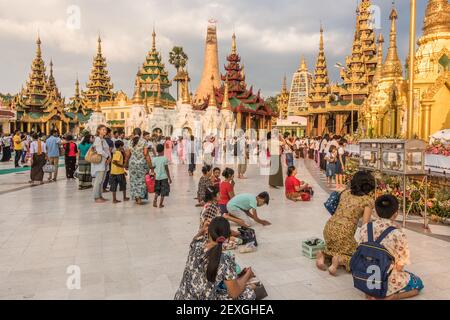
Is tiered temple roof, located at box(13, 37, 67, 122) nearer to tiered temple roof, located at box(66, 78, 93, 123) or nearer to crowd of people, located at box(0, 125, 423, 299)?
tiered temple roof, located at box(66, 78, 93, 123)

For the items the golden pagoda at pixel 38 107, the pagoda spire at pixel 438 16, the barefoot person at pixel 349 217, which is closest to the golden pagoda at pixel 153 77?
the golden pagoda at pixel 38 107

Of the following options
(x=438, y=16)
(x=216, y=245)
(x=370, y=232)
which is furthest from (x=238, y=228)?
(x=438, y=16)

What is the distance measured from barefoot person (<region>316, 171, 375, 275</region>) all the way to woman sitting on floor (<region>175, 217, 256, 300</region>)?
1.73 metres

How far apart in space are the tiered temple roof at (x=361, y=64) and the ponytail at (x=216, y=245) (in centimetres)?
3648

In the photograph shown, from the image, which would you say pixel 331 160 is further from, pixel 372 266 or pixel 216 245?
pixel 216 245

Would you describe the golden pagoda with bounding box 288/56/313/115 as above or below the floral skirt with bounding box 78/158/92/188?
above

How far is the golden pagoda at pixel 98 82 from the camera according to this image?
59.0 m

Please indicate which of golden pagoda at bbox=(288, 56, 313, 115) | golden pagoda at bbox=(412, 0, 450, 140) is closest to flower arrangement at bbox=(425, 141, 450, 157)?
golden pagoda at bbox=(412, 0, 450, 140)

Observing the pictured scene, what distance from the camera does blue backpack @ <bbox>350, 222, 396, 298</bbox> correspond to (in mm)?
3641

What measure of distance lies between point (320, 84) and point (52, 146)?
120 ft

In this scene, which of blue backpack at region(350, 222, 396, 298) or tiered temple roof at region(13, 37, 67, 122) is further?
tiered temple roof at region(13, 37, 67, 122)

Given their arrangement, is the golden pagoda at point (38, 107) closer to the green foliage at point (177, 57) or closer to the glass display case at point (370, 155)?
the green foliage at point (177, 57)
